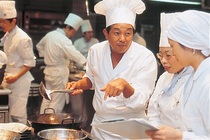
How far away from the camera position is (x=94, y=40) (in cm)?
658

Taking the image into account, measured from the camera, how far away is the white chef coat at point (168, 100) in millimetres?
1778

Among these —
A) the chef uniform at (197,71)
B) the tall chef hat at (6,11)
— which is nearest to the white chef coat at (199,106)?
the chef uniform at (197,71)

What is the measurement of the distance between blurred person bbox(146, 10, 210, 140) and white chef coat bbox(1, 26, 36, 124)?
2421 millimetres

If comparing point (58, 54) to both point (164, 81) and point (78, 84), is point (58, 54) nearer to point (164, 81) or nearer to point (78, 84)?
point (78, 84)

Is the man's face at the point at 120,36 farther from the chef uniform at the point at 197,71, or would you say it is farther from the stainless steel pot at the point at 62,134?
the chef uniform at the point at 197,71

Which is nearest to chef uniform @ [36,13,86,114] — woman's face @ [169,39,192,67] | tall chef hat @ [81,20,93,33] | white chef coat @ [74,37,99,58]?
tall chef hat @ [81,20,93,33]

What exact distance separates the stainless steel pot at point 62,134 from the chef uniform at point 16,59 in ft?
5.91

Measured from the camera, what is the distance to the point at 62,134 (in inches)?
73.4

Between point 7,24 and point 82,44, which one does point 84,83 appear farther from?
point 82,44

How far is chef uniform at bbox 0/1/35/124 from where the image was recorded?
3.51 m

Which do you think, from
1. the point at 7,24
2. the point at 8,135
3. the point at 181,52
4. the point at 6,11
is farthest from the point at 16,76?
the point at 181,52

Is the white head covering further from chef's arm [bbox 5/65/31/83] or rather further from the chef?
chef's arm [bbox 5/65/31/83]

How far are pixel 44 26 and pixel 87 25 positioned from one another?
A: 0.85 m

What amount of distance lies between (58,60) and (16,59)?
119cm
